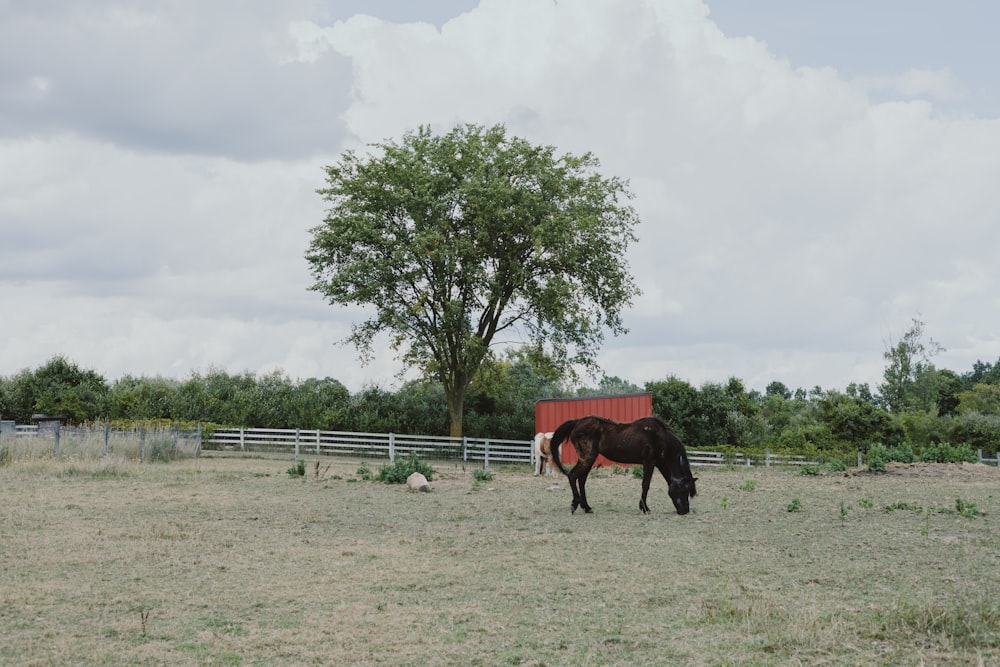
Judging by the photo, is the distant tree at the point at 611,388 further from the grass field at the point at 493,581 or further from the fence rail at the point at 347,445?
the grass field at the point at 493,581

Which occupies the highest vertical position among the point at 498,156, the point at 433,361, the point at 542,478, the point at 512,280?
the point at 498,156

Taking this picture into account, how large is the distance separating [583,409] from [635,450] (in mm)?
14492

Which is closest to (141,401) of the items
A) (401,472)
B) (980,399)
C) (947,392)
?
(401,472)

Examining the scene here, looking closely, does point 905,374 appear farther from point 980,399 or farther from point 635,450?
point 635,450

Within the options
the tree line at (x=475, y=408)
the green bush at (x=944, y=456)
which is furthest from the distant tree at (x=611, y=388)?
the green bush at (x=944, y=456)

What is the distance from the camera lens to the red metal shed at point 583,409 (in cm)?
3036

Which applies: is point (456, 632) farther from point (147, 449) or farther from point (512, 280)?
point (512, 280)

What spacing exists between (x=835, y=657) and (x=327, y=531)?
8749mm

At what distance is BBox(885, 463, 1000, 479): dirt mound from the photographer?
25734 mm

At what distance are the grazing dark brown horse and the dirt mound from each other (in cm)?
1313

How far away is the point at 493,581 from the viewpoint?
9672 millimetres

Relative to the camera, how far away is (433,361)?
1523 inches

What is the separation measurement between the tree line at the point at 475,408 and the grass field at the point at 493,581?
62.0 ft

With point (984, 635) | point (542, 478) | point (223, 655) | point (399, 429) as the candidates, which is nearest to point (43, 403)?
point (399, 429)
